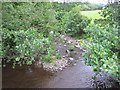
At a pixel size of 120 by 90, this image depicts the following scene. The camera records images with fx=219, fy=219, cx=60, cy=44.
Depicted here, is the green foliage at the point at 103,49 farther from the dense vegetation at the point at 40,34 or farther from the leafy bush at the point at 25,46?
the leafy bush at the point at 25,46

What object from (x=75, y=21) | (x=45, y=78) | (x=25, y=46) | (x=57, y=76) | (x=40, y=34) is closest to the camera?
(x=25, y=46)

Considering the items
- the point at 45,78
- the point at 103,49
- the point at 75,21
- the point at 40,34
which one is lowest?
the point at 45,78

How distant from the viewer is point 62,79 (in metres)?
5.90

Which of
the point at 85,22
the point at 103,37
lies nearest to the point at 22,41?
the point at 103,37

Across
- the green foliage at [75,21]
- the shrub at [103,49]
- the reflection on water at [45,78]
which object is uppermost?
the green foliage at [75,21]

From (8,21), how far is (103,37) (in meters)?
2.55

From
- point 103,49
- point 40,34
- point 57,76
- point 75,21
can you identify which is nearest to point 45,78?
point 57,76

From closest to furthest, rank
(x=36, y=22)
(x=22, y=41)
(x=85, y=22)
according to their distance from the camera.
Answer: (x=22, y=41) → (x=36, y=22) → (x=85, y=22)

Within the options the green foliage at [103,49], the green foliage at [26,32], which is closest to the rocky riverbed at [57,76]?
the green foliage at [26,32]

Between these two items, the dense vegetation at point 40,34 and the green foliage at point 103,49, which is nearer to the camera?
the green foliage at point 103,49

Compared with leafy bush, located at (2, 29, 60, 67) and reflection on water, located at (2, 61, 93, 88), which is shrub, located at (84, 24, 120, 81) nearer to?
leafy bush, located at (2, 29, 60, 67)

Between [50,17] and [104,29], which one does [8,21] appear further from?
[104,29]

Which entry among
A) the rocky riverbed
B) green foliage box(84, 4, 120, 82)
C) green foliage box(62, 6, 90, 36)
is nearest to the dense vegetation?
green foliage box(84, 4, 120, 82)

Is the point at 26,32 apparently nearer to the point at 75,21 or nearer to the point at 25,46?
the point at 25,46
